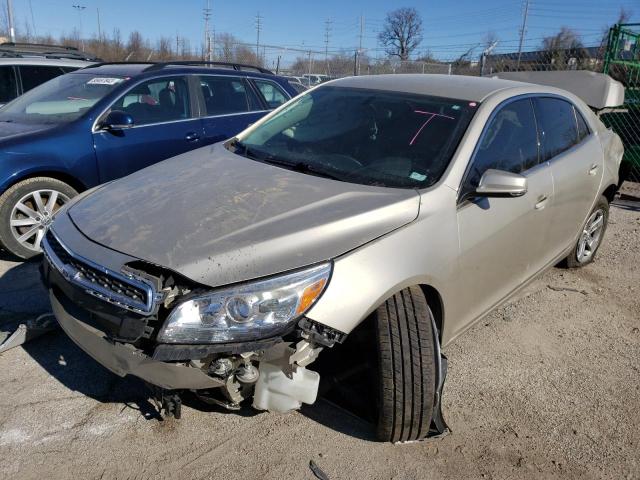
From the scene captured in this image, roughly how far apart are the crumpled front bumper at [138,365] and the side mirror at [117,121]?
2.93 metres

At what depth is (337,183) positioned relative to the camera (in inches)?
110

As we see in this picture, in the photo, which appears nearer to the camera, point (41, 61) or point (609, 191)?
point (609, 191)

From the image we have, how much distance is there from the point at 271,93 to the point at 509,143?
4.02m

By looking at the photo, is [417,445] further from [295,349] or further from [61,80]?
[61,80]

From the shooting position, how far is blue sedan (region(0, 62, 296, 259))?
14.6 ft

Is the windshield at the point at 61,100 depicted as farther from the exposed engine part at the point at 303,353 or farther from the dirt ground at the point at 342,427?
the exposed engine part at the point at 303,353

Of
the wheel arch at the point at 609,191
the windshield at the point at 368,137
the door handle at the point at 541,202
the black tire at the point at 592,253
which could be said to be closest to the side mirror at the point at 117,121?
the windshield at the point at 368,137

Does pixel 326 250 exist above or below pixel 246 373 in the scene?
above

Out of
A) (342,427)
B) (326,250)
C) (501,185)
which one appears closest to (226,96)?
(501,185)

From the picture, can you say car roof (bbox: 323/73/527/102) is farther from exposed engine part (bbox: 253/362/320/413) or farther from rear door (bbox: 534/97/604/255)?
exposed engine part (bbox: 253/362/320/413)

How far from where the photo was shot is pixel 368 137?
319 cm

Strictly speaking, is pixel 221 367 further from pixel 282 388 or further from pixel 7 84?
pixel 7 84

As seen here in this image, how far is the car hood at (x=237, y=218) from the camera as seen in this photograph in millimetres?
2176

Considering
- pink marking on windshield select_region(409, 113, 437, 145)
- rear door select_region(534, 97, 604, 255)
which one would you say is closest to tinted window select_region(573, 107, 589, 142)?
rear door select_region(534, 97, 604, 255)
